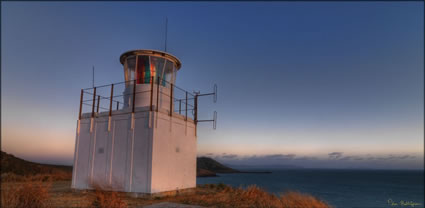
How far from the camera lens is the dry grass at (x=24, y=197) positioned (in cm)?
625

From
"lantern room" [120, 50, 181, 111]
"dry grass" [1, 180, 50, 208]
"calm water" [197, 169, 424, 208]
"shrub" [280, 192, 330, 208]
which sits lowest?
"calm water" [197, 169, 424, 208]

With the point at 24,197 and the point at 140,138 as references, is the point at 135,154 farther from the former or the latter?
the point at 24,197

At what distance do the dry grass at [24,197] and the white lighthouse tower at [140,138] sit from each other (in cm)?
315

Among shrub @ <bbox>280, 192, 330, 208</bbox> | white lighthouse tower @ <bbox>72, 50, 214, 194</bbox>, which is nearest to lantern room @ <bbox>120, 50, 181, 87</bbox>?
white lighthouse tower @ <bbox>72, 50, 214, 194</bbox>

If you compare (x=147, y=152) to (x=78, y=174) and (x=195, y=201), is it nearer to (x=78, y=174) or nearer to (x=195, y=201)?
(x=195, y=201)

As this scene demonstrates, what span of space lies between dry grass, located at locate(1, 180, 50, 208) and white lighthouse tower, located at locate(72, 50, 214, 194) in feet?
10.3

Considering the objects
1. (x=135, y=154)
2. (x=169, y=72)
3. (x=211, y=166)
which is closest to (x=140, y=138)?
(x=135, y=154)

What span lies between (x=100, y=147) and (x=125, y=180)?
2.22 meters

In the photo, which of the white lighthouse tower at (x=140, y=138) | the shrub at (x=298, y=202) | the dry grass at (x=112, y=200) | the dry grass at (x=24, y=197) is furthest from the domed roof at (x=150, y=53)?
the shrub at (x=298, y=202)

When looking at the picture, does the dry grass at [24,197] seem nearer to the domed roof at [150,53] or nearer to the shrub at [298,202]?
Result: the shrub at [298,202]

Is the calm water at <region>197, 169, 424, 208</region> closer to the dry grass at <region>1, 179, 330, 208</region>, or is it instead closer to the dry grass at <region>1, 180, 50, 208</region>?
the dry grass at <region>1, 179, 330, 208</region>

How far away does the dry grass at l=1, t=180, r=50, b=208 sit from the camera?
20.5 ft

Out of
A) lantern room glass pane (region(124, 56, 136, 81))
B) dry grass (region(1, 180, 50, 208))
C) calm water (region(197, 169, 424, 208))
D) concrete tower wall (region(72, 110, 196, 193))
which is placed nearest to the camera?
dry grass (region(1, 180, 50, 208))

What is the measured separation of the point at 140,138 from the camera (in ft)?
37.5
